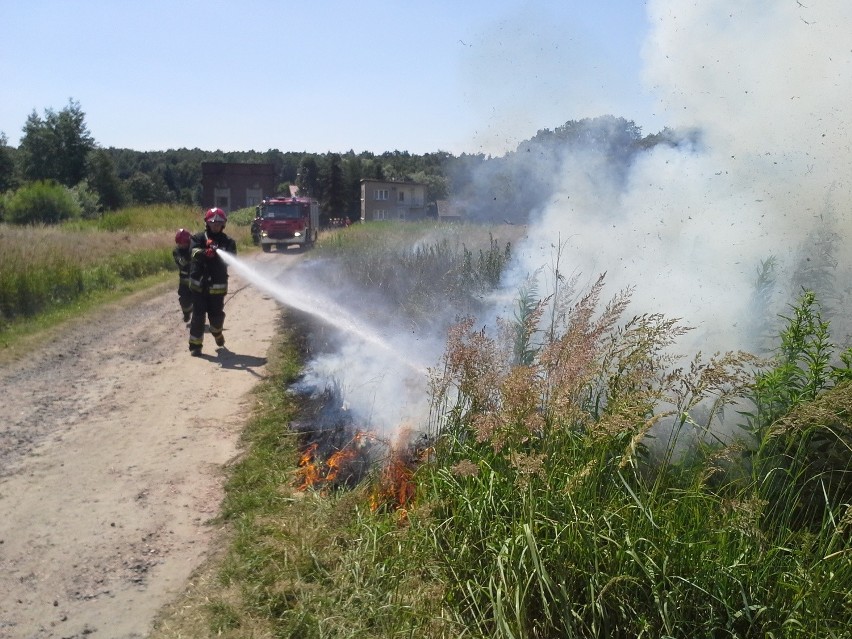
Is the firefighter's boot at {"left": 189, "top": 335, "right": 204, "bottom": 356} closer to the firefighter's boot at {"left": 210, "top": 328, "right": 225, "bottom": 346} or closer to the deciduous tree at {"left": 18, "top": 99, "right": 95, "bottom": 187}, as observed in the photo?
the firefighter's boot at {"left": 210, "top": 328, "right": 225, "bottom": 346}

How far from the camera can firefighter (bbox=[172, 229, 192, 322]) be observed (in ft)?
32.6

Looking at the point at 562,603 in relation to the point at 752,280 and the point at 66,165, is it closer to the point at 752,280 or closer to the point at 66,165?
the point at 752,280

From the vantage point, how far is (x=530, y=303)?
6.70 m

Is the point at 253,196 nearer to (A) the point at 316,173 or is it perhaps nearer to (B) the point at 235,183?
(B) the point at 235,183

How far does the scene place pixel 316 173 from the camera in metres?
68.1

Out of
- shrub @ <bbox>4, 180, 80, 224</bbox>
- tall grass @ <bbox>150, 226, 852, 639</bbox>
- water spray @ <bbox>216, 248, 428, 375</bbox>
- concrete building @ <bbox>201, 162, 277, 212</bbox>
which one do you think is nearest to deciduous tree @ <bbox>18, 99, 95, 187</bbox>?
concrete building @ <bbox>201, 162, 277, 212</bbox>

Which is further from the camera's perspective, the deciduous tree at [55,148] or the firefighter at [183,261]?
the deciduous tree at [55,148]

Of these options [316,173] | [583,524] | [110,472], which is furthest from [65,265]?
[316,173]

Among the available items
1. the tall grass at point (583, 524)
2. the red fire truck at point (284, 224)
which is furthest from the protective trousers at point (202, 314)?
the red fire truck at point (284, 224)

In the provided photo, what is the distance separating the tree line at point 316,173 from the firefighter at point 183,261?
598 centimetres

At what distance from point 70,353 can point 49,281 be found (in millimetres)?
4239

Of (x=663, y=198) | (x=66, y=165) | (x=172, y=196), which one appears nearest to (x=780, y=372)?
(x=663, y=198)

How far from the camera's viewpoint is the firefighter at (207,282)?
9453 millimetres

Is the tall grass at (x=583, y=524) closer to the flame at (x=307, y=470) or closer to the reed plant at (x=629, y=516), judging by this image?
the reed plant at (x=629, y=516)
